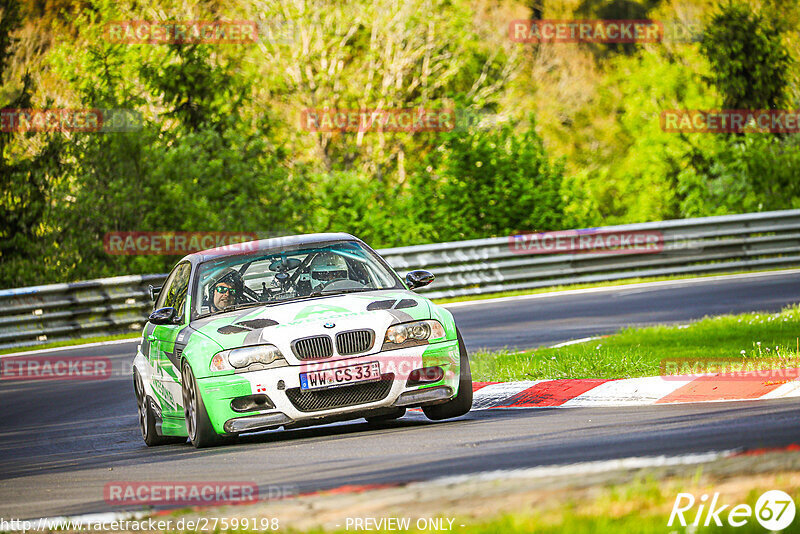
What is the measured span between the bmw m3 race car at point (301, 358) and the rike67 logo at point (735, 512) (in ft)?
13.1

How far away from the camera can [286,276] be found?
10.1 meters

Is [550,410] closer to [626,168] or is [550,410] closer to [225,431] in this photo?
[225,431]

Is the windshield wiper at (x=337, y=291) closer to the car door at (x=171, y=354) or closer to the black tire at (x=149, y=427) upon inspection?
the car door at (x=171, y=354)

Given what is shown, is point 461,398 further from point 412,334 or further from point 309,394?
point 309,394

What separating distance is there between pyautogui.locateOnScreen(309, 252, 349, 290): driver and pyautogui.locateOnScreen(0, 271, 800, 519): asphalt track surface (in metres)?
1.13

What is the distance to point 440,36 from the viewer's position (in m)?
40.6

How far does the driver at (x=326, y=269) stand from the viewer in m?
10.1

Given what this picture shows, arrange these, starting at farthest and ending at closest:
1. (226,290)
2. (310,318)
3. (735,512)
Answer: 1. (226,290)
2. (310,318)
3. (735,512)

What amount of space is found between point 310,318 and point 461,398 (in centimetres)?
125

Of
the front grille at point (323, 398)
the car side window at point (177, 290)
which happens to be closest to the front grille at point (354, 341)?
the front grille at point (323, 398)

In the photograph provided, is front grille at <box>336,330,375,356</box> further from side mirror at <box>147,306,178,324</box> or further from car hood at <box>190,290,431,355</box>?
side mirror at <box>147,306,178,324</box>

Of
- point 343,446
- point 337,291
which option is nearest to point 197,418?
point 343,446

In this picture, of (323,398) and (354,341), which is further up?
(354,341)

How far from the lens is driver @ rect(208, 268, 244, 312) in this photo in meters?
9.83
